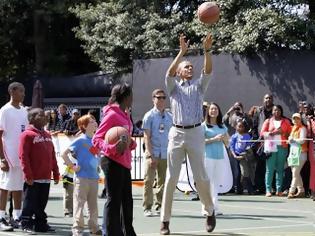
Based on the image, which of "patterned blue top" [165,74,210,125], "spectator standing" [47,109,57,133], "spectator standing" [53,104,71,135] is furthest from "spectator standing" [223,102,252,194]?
"patterned blue top" [165,74,210,125]

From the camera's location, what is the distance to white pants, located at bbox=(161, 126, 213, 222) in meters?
11.0

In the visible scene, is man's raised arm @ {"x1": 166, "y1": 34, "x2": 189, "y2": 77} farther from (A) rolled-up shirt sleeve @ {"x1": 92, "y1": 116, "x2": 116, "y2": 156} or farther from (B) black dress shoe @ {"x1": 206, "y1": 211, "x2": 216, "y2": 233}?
(B) black dress shoe @ {"x1": 206, "y1": 211, "x2": 216, "y2": 233}

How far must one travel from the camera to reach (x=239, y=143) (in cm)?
1869

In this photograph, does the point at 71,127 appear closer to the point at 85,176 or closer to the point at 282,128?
the point at 282,128

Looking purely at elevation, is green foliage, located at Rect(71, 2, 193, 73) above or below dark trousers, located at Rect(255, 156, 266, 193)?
above

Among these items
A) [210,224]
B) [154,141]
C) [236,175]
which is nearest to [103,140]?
[210,224]

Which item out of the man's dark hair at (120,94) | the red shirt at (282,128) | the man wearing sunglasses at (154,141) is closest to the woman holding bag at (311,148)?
the red shirt at (282,128)

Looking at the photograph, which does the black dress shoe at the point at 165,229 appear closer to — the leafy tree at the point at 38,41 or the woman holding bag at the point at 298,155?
the woman holding bag at the point at 298,155

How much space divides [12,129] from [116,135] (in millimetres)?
2779

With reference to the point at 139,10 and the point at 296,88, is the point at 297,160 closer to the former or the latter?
the point at 296,88

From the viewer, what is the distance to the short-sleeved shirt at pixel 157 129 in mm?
13398

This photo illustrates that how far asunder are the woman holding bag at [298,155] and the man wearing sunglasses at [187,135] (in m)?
6.65

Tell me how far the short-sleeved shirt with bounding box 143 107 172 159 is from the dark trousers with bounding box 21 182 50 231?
2.63 m

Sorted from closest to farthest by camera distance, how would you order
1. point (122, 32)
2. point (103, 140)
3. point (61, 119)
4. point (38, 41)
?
point (103, 140)
point (61, 119)
point (122, 32)
point (38, 41)
